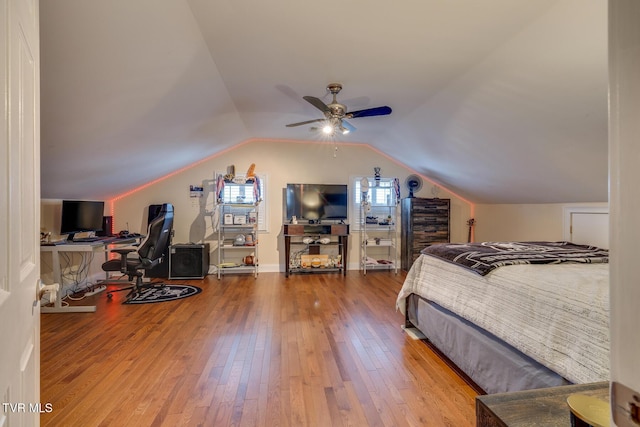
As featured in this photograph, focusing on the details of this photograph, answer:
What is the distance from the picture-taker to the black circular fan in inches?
223

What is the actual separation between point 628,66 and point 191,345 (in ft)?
9.68

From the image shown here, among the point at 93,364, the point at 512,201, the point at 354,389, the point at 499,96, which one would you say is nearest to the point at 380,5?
the point at 499,96

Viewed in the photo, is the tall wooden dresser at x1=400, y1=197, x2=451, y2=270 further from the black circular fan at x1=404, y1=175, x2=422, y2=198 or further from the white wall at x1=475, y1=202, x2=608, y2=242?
the white wall at x1=475, y1=202, x2=608, y2=242

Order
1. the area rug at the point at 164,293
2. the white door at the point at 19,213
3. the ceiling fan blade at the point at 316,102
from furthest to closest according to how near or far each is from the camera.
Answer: the area rug at the point at 164,293 → the ceiling fan blade at the point at 316,102 → the white door at the point at 19,213

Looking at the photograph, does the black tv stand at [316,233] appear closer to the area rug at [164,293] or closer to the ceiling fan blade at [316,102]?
the area rug at [164,293]

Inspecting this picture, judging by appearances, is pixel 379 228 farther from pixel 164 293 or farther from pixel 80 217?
pixel 80 217

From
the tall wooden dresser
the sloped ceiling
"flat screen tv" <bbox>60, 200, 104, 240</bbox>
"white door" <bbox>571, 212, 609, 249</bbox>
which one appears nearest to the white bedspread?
the sloped ceiling

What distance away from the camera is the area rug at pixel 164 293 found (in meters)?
3.72

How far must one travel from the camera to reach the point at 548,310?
1459 mm

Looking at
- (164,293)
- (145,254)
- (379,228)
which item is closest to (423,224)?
(379,228)

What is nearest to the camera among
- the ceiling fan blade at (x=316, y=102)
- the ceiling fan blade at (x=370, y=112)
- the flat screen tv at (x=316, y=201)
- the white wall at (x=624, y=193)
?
the white wall at (x=624, y=193)

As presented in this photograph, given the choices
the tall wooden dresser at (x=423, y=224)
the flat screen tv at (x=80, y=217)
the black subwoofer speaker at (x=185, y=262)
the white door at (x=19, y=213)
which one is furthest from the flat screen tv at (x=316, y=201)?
the white door at (x=19, y=213)

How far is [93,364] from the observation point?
7.23ft

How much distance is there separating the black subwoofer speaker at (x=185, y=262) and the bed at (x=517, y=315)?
3.67 metres
